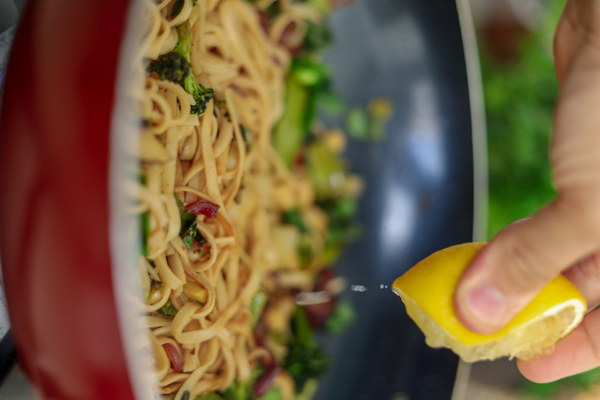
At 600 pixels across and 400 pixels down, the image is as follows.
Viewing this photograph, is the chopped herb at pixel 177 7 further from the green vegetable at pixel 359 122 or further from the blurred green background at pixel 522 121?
the blurred green background at pixel 522 121

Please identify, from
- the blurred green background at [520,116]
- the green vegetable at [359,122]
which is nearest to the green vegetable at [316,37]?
the green vegetable at [359,122]

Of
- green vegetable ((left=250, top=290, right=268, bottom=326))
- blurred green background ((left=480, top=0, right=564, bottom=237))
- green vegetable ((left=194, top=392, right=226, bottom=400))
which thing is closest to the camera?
green vegetable ((left=194, top=392, right=226, bottom=400))

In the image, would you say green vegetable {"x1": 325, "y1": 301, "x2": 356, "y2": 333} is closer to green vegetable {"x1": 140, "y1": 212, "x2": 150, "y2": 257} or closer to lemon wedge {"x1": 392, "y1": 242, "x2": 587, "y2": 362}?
lemon wedge {"x1": 392, "y1": 242, "x2": 587, "y2": 362}

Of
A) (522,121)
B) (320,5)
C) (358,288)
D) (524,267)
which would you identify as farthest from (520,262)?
(522,121)

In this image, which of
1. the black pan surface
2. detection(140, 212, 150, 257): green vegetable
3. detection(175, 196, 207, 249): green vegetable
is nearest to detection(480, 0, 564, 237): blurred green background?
the black pan surface

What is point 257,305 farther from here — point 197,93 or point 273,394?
point 197,93
